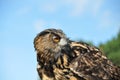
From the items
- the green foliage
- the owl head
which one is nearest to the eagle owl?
the owl head

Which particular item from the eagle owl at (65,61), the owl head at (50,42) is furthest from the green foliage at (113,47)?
the owl head at (50,42)

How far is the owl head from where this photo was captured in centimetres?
983

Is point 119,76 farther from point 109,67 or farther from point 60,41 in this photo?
point 60,41

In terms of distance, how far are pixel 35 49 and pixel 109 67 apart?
1.47 m

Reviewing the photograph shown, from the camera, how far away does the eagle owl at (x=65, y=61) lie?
9.86 m

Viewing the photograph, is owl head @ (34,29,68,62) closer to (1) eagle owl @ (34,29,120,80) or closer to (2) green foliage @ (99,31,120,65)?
(1) eagle owl @ (34,29,120,80)

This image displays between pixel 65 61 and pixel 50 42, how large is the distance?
51cm

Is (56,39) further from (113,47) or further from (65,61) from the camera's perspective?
(113,47)

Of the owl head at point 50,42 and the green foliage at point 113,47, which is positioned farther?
the green foliage at point 113,47

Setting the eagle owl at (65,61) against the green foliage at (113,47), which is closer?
the eagle owl at (65,61)

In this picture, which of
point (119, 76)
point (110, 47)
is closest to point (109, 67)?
point (119, 76)

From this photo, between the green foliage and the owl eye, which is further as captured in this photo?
the green foliage

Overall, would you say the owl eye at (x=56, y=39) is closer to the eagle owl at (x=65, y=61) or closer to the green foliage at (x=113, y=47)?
the eagle owl at (x=65, y=61)

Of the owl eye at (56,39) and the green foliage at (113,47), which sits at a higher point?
the green foliage at (113,47)
